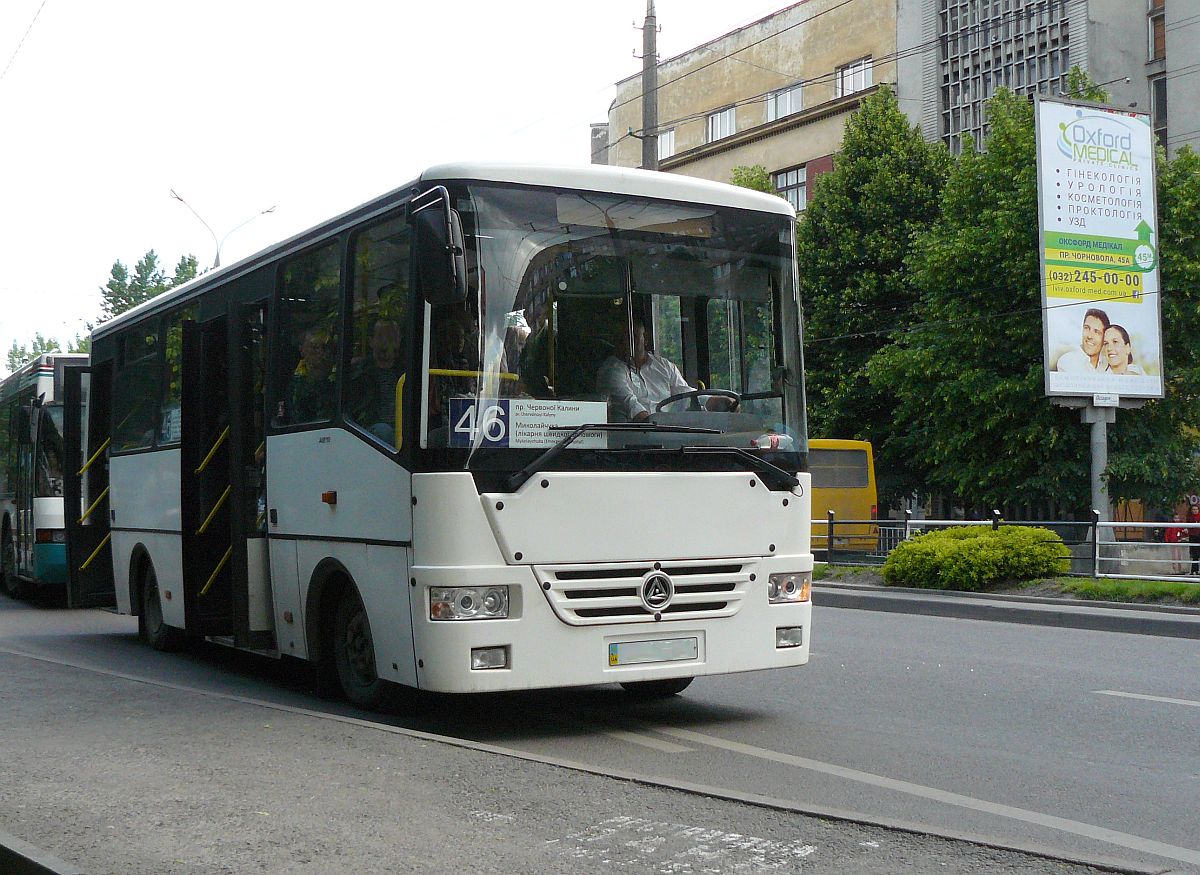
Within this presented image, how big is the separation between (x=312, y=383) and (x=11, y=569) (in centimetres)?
1309

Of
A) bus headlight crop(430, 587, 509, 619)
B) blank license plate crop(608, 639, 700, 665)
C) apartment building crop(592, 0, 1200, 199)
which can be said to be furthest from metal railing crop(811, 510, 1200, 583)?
apartment building crop(592, 0, 1200, 199)

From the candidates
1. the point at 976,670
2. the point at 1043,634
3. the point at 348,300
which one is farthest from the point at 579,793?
the point at 1043,634

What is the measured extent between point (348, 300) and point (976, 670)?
6.02 m

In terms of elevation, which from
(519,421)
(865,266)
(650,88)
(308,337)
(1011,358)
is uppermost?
(650,88)

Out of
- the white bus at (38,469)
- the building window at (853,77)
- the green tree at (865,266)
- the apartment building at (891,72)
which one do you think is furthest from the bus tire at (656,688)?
the building window at (853,77)

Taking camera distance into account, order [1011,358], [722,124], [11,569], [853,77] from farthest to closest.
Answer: [722,124], [853,77], [1011,358], [11,569]

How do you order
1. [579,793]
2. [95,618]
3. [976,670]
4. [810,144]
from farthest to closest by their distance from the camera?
[810,144], [95,618], [976,670], [579,793]

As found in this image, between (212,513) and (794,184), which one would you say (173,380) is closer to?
(212,513)

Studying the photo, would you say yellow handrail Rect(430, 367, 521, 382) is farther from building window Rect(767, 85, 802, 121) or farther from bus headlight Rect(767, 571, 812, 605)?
building window Rect(767, 85, 802, 121)

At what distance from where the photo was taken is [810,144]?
5306 centimetres

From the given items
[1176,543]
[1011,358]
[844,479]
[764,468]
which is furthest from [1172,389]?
[764,468]

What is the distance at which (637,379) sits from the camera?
836cm

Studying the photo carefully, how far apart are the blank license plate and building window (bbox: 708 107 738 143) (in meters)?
50.1

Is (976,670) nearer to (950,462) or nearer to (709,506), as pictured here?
(709,506)
